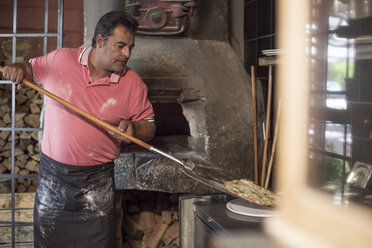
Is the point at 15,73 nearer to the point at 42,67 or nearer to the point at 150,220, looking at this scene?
the point at 42,67

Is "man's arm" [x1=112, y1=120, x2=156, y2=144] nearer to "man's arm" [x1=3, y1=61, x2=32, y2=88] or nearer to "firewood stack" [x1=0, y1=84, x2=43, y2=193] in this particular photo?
"man's arm" [x1=3, y1=61, x2=32, y2=88]

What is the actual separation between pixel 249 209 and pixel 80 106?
1090mm

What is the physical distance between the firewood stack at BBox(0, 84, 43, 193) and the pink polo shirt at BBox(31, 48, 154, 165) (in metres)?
2.02

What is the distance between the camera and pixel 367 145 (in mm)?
2115

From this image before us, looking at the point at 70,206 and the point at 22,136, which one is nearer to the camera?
the point at 70,206

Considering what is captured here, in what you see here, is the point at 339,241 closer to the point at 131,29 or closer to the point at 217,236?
the point at 217,236

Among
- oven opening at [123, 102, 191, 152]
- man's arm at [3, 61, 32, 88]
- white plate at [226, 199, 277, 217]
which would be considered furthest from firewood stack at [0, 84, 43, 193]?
white plate at [226, 199, 277, 217]

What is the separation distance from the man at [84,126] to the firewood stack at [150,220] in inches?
57.2

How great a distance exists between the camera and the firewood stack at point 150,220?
12.7 feet

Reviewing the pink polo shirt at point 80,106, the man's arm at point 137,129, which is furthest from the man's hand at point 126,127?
the pink polo shirt at point 80,106

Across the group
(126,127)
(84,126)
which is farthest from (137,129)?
(84,126)

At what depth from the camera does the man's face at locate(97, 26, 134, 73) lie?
226 centimetres

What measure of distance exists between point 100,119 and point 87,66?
306 millimetres

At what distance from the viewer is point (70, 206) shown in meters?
2.37
